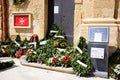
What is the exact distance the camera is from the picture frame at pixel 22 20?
951cm

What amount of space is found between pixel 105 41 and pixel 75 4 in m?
2.68

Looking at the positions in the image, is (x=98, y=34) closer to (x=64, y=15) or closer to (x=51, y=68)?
(x=51, y=68)

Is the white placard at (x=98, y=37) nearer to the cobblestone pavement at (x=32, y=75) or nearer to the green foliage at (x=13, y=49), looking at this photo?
the cobblestone pavement at (x=32, y=75)

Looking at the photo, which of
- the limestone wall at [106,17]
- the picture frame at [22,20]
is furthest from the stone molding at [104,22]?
the picture frame at [22,20]

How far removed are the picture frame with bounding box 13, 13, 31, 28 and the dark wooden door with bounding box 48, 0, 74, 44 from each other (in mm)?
1039

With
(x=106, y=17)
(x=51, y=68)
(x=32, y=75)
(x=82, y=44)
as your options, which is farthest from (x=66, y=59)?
(x=106, y=17)

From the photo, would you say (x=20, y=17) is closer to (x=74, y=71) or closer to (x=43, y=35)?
(x=43, y=35)

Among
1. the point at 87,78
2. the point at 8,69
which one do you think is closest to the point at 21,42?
the point at 8,69

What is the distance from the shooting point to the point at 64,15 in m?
9.07

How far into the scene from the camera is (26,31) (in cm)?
973

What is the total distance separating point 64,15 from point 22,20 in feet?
6.30

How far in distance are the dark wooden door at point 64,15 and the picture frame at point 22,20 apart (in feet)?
3.41

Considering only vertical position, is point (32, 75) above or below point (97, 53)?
below

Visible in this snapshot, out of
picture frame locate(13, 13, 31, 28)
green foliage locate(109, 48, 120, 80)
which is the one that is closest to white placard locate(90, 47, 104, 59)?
green foliage locate(109, 48, 120, 80)
